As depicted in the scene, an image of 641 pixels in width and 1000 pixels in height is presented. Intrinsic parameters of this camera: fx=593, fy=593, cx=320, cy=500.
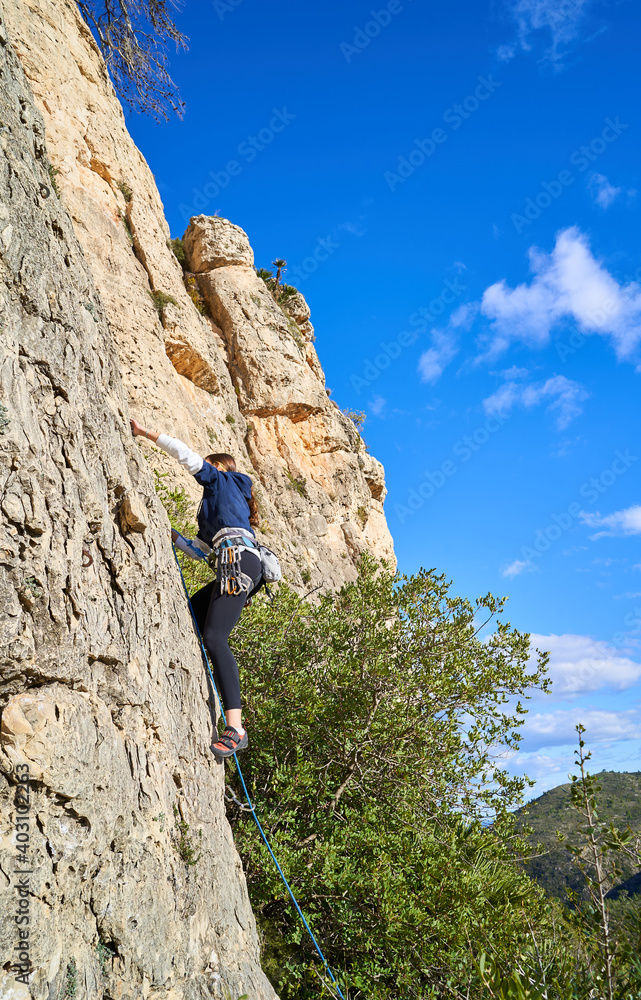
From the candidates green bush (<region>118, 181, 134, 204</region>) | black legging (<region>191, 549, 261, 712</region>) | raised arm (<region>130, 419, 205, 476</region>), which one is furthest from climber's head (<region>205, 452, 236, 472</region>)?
green bush (<region>118, 181, 134, 204</region>)

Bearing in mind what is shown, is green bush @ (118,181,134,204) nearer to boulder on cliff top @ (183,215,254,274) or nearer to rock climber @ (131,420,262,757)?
boulder on cliff top @ (183,215,254,274)

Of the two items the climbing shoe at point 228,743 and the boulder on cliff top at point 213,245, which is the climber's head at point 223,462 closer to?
the climbing shoe at point 228,743

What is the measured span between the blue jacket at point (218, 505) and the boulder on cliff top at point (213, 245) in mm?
15469

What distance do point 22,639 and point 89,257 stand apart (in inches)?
447

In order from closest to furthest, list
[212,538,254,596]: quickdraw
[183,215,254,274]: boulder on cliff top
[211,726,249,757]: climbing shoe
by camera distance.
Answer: [211,726,249,757]: climbing shoe, [212,538,254,596]: quickdraw, [183,215,254,274]: boulder on cliff top

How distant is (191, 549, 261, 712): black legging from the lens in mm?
4670

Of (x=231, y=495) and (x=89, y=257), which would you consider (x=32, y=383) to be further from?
(x=89, y=257)

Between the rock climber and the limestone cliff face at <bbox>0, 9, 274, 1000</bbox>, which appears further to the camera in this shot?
the rock climber

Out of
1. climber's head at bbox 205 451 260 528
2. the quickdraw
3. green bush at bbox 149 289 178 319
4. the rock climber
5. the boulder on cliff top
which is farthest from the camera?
the boulder on cliff top

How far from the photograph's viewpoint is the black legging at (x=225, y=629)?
4670 millimetres

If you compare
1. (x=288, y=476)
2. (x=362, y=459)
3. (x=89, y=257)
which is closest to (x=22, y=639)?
(x=89, y=257)

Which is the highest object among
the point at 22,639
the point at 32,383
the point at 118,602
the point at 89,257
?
the point at 89,257

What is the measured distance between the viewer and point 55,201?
438cm

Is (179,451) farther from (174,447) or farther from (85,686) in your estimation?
(85,686)
